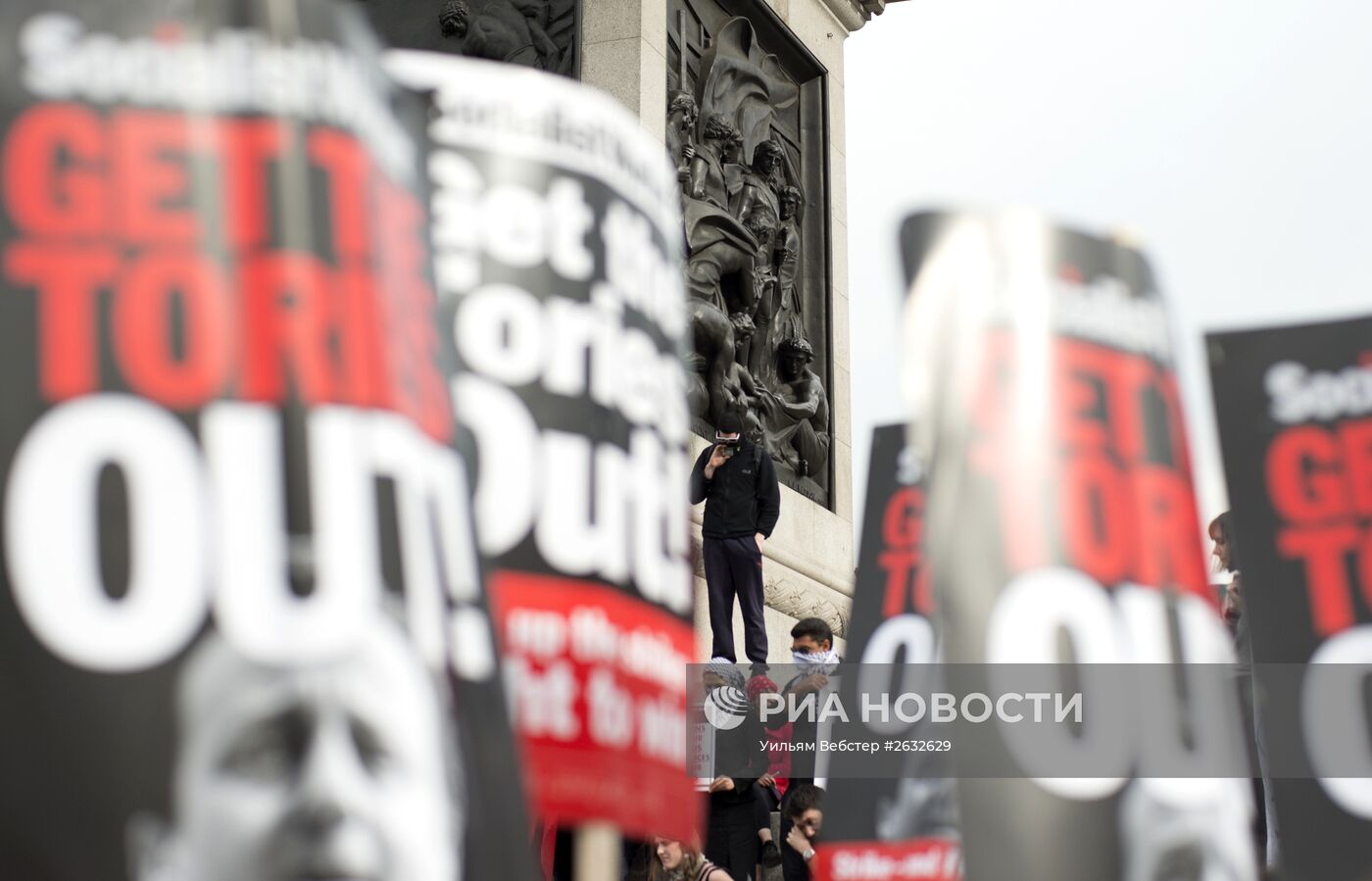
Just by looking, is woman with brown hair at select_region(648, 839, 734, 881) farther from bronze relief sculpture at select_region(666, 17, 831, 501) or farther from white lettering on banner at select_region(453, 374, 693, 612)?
bronze relief sculpture at select_region(666, 17, 831, 501)

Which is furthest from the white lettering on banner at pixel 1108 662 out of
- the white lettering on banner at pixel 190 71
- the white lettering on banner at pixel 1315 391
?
the white lettering on banner at pixel 190 71

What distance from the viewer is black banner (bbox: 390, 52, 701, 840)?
3.18 m

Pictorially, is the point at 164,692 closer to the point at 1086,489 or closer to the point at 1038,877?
the point at 1038,877

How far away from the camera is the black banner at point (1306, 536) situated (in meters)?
3.79

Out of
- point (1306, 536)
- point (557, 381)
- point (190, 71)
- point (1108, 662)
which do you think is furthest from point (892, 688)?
point (190, 71)

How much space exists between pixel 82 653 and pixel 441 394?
607 mm

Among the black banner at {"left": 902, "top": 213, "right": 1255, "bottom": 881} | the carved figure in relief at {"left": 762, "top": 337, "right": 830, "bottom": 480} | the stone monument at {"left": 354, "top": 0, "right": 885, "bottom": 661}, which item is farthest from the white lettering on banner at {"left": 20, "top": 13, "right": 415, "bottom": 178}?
the carved figure in relief at {"left": 762, "top": 337, "right": 830, "bottom": 480}

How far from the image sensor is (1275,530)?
3939 millimetres

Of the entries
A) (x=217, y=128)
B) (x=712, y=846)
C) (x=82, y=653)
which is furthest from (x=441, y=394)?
(x=712, y=846)

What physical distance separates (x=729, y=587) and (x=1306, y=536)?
754 cm

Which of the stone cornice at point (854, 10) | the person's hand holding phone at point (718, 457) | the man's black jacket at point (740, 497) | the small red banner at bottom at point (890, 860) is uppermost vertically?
the stone cornice at point (854, 10)

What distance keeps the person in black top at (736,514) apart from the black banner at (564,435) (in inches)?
300

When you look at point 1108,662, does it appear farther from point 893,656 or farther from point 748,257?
point 748,257

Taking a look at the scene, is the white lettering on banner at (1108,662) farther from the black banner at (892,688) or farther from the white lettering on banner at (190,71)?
the white lettering on banner at (190,71)
